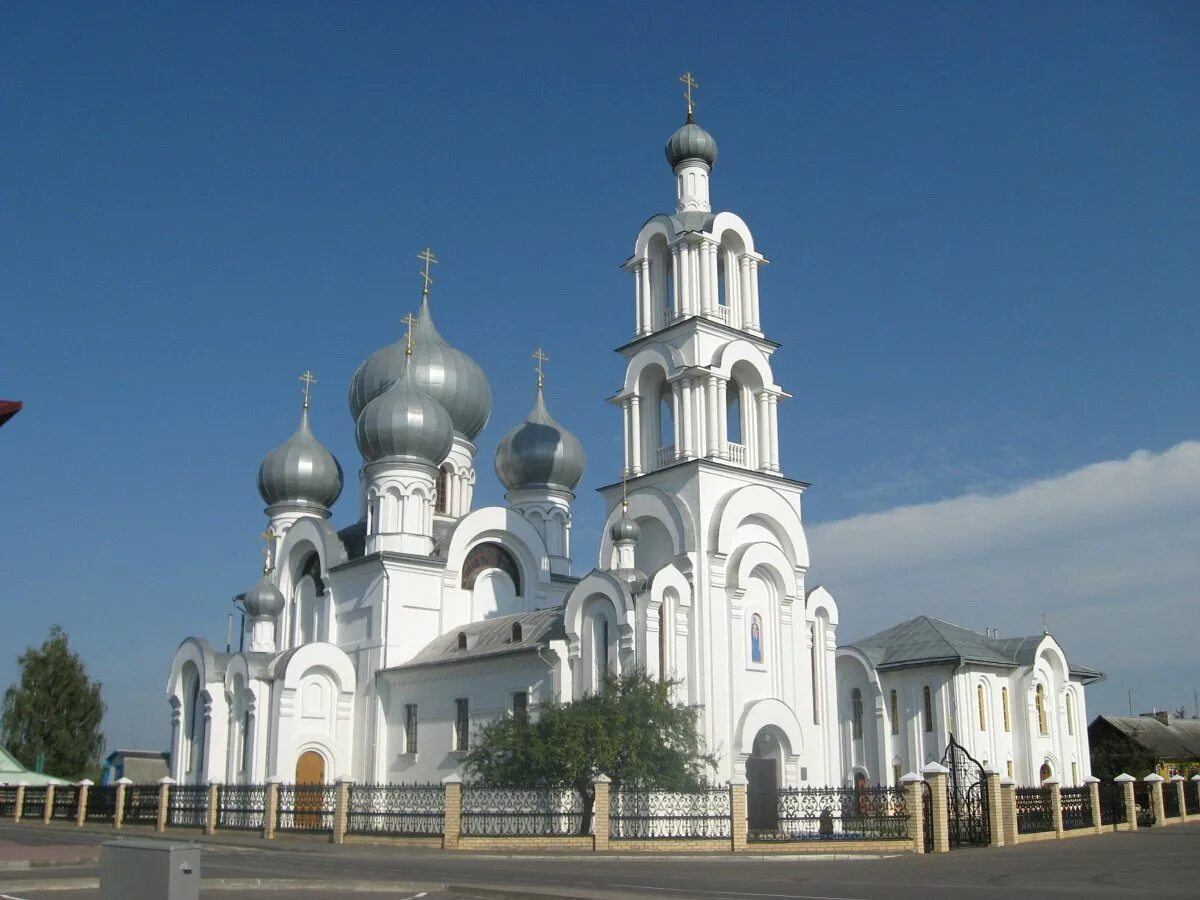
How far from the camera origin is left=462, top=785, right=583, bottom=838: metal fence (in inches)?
838

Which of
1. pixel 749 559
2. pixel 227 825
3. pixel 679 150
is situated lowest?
pixel 227 825

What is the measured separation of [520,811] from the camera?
21.7 m

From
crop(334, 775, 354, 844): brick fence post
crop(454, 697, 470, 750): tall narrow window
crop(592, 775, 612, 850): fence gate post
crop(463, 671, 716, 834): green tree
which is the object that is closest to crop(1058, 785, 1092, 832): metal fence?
crop(463, 671, 716, 834): green tree

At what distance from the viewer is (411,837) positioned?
21.5 meters

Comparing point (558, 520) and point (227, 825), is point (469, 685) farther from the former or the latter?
point (558, 520)

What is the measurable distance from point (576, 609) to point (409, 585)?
6.65 metres

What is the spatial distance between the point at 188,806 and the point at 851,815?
14.6m

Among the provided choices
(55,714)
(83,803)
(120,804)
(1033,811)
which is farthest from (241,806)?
(55,714)

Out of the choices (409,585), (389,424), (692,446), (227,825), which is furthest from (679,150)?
(227,825)

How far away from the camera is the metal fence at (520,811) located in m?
21.3

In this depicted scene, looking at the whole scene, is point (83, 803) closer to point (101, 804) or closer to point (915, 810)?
point (101, 804)

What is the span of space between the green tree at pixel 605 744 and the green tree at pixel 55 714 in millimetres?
28971

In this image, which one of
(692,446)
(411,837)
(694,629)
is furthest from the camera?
(692,446)

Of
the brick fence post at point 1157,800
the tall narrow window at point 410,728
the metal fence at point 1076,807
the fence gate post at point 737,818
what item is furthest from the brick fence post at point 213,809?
the brick fence post at point 1157,800
